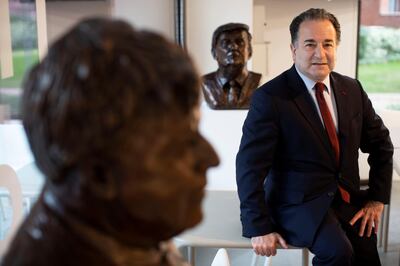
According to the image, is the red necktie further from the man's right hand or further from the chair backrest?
the chair backrest

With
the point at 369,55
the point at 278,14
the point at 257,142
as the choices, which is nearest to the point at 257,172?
the point at 257,142

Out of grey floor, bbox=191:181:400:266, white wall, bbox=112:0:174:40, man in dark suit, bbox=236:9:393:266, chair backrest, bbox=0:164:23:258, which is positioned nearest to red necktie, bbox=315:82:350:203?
man in dark suit, bbox=236:9:393:266

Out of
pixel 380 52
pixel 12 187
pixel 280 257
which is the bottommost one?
pixel 280 257

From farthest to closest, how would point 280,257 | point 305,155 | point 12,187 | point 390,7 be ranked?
point 390,7 < point 280,257 < point 305,155 < point 12,187

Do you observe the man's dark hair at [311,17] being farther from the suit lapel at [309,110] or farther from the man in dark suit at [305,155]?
the suit lapel at [309,110]

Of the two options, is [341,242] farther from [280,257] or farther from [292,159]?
[280,257]

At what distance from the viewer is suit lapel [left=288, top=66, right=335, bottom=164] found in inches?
66.9

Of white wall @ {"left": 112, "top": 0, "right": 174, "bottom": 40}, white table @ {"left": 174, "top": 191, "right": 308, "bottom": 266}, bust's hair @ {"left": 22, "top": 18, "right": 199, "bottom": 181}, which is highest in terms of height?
white wall @ {"left": 112, "top": 0, "right": 174, "bottom": 40}

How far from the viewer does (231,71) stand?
3.24 m

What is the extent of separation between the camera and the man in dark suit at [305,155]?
170cm

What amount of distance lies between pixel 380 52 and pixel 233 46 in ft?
9.83

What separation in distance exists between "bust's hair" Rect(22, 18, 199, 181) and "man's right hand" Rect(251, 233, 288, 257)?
4.62 feet

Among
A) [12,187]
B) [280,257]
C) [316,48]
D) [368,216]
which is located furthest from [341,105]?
[280,257]

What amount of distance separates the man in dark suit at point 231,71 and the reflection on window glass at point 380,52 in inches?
101
